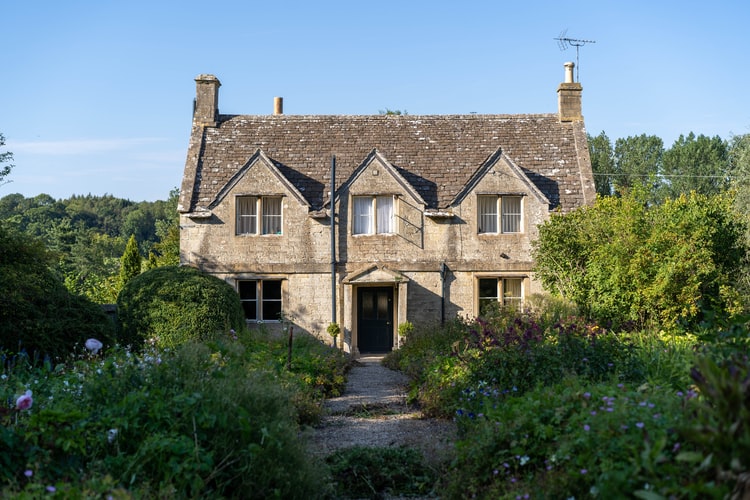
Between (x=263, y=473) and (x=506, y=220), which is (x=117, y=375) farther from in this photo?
(x=506, y=220)

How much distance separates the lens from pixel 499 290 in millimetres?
22609

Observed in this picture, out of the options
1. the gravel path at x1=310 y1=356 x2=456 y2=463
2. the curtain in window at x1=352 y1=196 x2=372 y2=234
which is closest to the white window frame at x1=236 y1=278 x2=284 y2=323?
the curtain in window at x1=352 y1=196 x2=372 y2=234

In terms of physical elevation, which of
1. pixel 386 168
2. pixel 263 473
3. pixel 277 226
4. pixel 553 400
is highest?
pixel 386 168

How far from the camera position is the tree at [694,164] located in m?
56.5

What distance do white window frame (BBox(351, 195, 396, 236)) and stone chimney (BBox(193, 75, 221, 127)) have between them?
18.7 ft

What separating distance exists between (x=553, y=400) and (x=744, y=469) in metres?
2.47

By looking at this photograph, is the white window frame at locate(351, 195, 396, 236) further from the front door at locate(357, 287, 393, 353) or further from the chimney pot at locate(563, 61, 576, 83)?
the chimney pot at locate(563, 61, 576, 83)

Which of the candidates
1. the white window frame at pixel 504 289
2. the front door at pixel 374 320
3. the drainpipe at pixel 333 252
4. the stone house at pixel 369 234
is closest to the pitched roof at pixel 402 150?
the stone house at pixel 369 234

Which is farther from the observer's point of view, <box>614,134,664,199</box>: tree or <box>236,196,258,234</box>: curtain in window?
<box>614,134,664,199</box>: tree

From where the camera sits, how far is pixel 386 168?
2284cm

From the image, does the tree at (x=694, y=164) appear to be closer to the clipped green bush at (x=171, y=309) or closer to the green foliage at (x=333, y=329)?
the green foliage at (x=333, y=329)

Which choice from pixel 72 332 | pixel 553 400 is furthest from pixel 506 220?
pixel 553 400

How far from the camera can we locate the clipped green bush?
649 inches

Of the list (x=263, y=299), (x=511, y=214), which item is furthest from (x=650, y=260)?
(x=263, y=299)
